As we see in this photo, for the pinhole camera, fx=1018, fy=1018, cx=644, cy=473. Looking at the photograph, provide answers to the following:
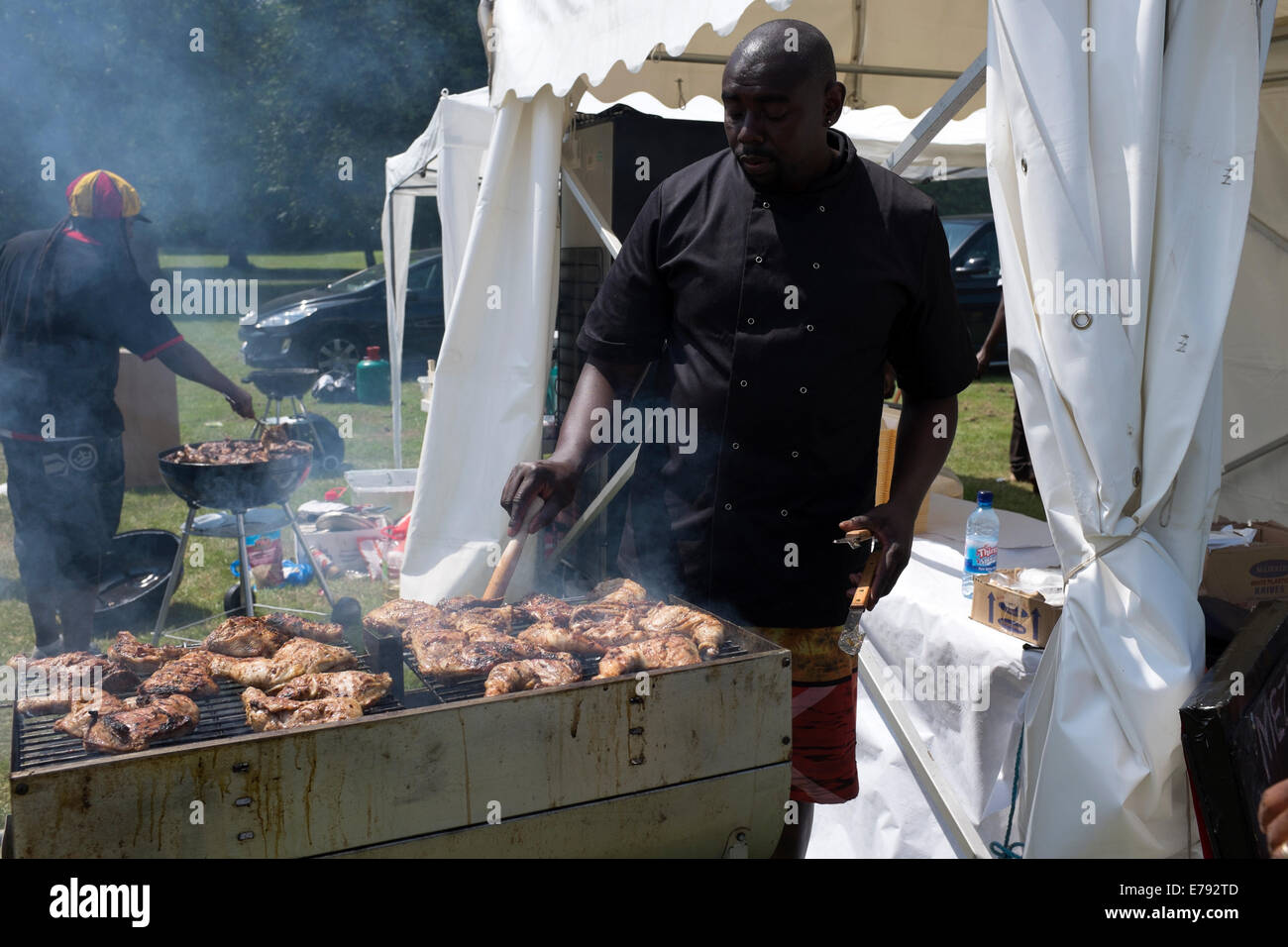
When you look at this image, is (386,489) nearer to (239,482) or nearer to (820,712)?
(239,482)

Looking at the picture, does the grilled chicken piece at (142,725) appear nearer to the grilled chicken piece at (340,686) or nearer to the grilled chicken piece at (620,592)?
the grilled chicken piece at (340,686)

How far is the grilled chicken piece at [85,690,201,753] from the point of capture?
178 cm

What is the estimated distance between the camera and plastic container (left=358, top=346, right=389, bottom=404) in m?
11.4

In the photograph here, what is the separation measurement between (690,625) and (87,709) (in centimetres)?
123

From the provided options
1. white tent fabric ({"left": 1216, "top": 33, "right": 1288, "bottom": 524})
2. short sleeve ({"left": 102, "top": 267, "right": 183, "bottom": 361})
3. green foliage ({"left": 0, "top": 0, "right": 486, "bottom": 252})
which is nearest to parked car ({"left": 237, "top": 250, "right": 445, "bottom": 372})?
green foliage ({"left": 0, "top": 0, "right": 486, "bottom": 252})

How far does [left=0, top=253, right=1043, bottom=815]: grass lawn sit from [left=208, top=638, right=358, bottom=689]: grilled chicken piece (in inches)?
20.8

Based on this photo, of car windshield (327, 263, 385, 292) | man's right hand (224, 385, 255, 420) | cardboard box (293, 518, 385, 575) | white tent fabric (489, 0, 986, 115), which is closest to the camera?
white tent fabric (489, 0, 986, 115)

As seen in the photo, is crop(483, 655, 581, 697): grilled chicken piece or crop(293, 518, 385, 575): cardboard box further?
crop(293, 518, 385, 575): cardboard box

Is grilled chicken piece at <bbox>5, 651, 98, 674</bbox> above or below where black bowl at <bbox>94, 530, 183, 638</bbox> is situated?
above

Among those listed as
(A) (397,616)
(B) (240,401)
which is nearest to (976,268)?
(B) (240,401)

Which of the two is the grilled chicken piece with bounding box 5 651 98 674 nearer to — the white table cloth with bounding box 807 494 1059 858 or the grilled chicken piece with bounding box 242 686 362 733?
the grilled chicken piece with bounding box 242 686 362 733

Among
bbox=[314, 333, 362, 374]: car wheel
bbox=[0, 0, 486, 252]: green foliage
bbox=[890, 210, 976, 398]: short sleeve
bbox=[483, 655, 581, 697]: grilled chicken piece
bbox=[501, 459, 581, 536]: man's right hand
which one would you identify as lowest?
bbox=[483, 655, 581, 697]: grilled chicken piece

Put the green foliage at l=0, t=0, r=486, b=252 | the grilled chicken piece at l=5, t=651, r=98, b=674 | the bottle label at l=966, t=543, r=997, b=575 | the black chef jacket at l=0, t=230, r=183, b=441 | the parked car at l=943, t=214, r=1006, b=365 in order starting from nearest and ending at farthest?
the grilled chicken piece at l=5, t=651, r=98, b=674
the bottle label at l=966, t=543, r=997, b=575
the black chef jacket at l=0, t=230, r=183, b=441
the green foliage at l=0, t=0, r=486, b=252
the parked car at l=943, t=214, r=1006, b=365
